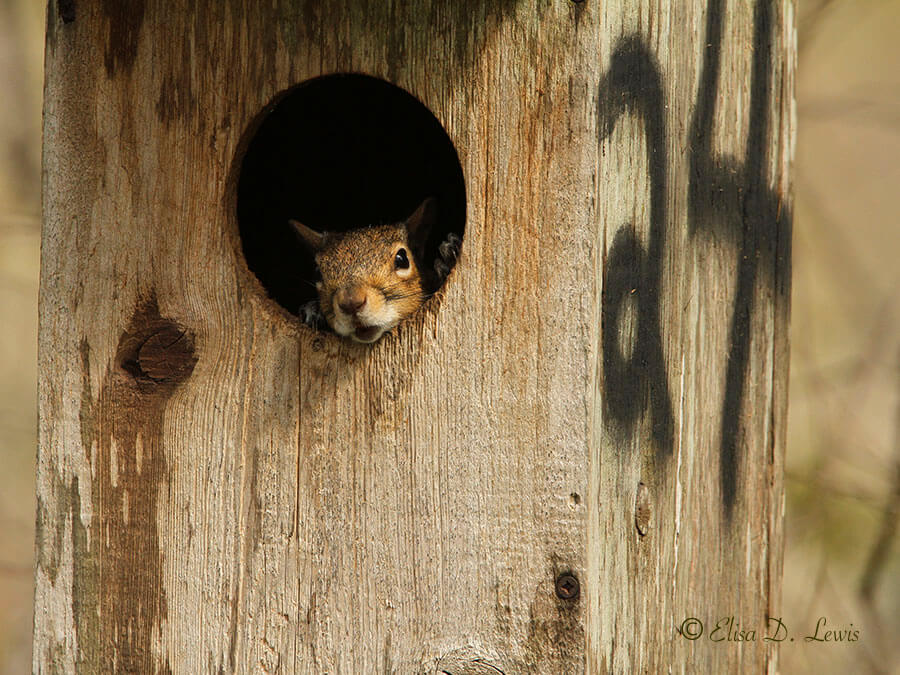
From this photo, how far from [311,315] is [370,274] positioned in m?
0.19

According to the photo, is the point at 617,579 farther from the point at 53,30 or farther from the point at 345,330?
the point at 53,30

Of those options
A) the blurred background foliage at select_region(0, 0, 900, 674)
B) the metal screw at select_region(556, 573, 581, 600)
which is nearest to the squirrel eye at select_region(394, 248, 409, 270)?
the metal screw at select_region(556, 573, 581, 600)

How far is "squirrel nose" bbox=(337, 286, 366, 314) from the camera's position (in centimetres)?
230

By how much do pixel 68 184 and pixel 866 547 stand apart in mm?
2950

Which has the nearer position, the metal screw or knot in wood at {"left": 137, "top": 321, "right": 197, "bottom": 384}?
the metal screw

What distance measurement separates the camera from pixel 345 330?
2291 millimetres

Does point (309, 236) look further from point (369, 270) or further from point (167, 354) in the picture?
point (167, 354)

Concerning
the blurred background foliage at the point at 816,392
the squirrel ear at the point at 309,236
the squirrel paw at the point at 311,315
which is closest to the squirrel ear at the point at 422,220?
the squirrel ear at the point at 309,236

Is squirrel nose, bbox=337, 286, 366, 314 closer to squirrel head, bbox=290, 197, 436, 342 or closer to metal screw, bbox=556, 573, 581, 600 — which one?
squirrel head, bbox=290, 197, 436, 342

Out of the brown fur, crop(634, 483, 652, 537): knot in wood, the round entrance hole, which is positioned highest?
the round entrance hole

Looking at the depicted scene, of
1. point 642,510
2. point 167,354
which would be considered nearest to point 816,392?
point 642,510

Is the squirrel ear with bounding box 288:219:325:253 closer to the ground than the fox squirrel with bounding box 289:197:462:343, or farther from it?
farther from it

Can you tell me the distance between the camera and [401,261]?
2.83 meters

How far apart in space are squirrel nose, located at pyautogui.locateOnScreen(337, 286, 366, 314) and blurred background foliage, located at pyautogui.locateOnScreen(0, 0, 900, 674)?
223cm
